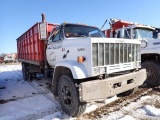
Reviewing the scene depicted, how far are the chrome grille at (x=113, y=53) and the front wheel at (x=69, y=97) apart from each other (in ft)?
2.40

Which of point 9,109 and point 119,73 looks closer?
point 119,73

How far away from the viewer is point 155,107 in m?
4.22

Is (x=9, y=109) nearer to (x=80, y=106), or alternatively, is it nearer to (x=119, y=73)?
(x=80, y=106)

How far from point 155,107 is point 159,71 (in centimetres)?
198

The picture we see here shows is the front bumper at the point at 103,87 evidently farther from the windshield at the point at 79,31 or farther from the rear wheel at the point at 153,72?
the rear wheel at the point at 153,72

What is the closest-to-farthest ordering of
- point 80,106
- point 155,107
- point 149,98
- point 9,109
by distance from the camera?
point 80,106 < point 155,107 < point 9,109 < point 149,98

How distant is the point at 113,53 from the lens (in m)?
3.96

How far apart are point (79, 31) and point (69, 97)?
6.67 ft

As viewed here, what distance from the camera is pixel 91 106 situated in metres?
4.42

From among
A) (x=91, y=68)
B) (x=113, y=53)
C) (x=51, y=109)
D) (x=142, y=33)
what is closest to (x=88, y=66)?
(x=91, y=68)

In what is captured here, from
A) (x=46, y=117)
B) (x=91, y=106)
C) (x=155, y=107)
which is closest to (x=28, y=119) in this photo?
(x=46, y=117)

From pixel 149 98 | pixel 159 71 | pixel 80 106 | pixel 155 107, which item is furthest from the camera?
pixel 159 71

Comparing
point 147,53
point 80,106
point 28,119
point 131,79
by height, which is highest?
point 147,53

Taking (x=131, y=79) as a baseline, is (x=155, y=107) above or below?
below
